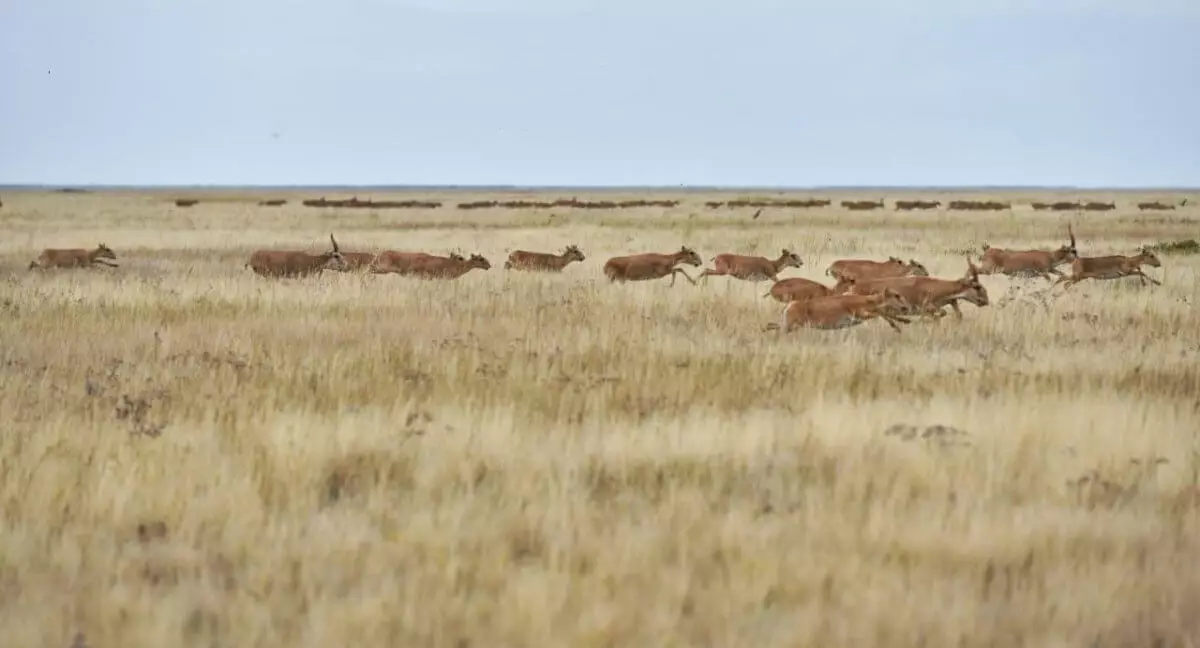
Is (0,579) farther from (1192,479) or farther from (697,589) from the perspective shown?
(1192,479)

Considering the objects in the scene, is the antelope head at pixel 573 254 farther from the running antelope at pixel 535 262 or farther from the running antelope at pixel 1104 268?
the running antelope at pixel 1104 268

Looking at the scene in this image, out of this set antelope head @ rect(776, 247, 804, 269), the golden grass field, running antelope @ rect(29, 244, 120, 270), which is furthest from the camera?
running antelope @ rect(29, 244, 120, 270)

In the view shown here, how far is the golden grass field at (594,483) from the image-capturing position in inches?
177

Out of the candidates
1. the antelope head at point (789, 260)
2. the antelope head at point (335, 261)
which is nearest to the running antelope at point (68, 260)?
the antelope head at point (335, 261)

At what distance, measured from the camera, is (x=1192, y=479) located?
6395 mm

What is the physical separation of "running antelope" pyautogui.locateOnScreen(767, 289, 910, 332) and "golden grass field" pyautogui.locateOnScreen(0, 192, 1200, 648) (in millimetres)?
261

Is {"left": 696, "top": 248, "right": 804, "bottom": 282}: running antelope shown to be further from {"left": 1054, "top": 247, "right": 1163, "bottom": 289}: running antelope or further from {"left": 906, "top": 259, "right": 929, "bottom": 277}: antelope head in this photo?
{"left": 1054, "top": 247, "right": 1163, "bottom": 289}: running antelope

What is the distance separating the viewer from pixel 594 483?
20.6 ft

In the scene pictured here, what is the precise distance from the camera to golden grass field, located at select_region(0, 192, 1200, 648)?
4.48 m

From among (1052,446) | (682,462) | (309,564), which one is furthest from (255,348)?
(1052,446)

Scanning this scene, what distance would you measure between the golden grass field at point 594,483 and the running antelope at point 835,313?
0.86 ft

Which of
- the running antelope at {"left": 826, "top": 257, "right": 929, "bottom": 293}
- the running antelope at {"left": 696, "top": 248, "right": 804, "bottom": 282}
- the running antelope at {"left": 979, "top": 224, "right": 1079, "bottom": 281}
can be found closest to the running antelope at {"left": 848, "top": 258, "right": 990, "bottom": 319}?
the running antelope at {"left": 826, "top": 257, "right": 929, "bottom": 293}

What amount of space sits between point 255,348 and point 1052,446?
7190 millimetres

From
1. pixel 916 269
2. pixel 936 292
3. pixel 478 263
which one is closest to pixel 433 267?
pixel 478 263
